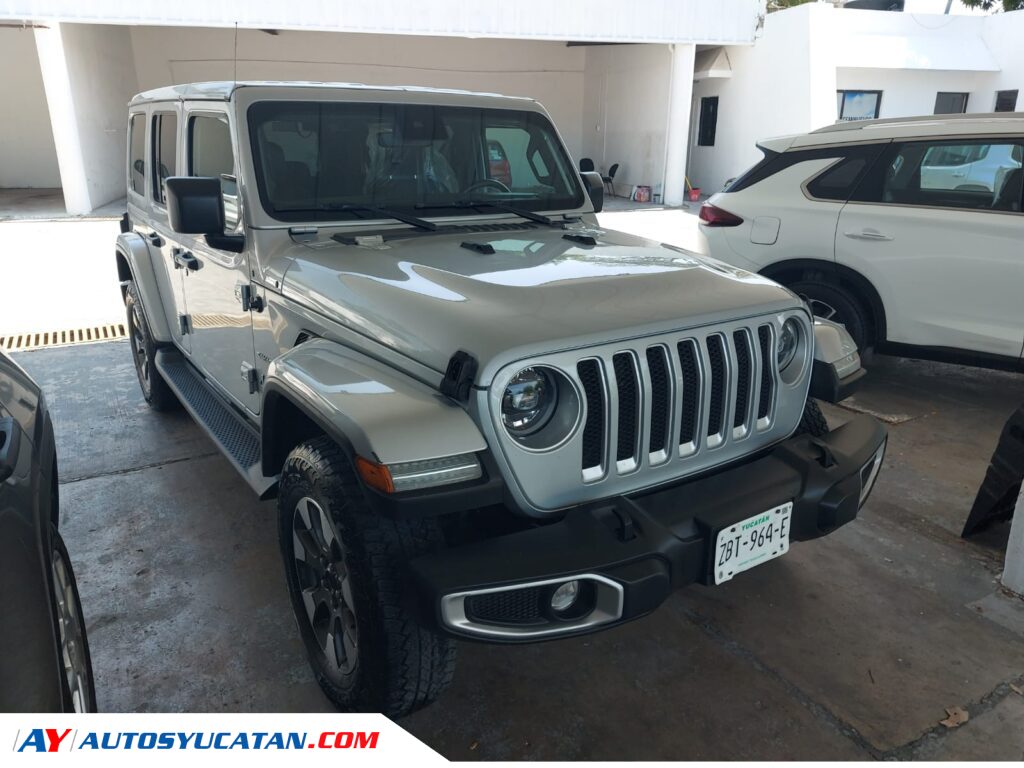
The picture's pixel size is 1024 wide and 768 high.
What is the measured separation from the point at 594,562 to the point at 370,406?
694mm

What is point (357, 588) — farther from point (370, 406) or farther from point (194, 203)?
point (194, 203)

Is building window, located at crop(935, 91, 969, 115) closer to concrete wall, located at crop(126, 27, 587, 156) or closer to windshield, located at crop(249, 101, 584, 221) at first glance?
concrete wall, located at crop(126, 27, 587, 156)

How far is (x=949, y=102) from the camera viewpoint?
19547 millimetres

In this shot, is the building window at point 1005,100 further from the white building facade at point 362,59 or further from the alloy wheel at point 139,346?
the alloy wheel at point 139,346

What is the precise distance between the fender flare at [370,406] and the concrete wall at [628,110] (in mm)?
15526

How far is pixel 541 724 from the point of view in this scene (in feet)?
7.90

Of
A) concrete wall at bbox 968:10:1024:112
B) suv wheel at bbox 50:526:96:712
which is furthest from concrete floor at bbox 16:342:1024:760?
concrete wall at bbox 968:10:1024:112

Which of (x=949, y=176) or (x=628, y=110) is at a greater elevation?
(x=628, y=110)

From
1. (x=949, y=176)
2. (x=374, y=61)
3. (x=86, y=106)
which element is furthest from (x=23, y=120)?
(x=949, y=176)

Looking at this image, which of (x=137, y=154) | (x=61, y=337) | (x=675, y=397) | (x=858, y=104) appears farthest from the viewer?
(x=858, y=104)

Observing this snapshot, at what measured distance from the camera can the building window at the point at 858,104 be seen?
1858 cm

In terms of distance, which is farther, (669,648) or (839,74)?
(839,74)

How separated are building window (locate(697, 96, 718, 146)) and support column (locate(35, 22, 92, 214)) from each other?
13.7 meters

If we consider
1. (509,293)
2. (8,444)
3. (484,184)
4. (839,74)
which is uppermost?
(839,74)
